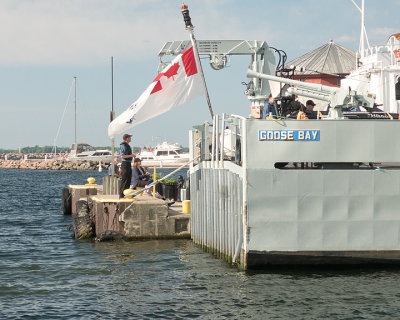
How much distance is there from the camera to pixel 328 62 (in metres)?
30.0

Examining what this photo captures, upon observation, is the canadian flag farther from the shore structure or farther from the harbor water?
the harbor water

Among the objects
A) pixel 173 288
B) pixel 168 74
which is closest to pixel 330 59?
pixel 168 74

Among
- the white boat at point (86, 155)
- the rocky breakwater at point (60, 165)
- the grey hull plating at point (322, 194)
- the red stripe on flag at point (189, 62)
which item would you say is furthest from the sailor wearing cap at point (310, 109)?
the white boat at point (86, 155)

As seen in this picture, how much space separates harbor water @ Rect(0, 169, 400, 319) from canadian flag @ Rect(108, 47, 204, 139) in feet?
12.1

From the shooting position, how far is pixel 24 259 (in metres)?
18.8

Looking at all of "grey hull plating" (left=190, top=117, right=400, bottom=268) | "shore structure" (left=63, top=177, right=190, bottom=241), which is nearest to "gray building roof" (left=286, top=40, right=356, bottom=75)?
"shore structure" (left=63, top=177, right=190, bottom=241)

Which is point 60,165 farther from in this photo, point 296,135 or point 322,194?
point 322,194

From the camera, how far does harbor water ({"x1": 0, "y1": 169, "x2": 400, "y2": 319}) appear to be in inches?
486

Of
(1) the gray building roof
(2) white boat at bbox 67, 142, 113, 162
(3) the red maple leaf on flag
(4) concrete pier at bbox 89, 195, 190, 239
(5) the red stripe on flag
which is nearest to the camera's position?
(3) the red maple leaf on flag

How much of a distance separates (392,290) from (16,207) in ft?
93.2

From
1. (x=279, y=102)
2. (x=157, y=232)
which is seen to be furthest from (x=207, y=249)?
(x=279, y=102)

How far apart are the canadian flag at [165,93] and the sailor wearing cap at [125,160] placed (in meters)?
2.68

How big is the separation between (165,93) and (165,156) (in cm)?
12064

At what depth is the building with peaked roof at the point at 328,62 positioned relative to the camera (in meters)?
29.4
